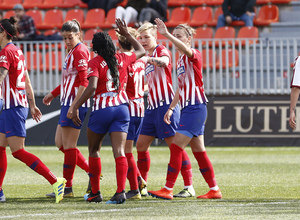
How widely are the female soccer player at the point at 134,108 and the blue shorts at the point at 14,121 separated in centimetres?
115

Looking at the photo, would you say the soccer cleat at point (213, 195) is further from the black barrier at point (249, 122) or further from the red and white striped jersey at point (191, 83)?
the black barrier at point (249, 122)

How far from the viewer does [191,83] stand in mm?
6391

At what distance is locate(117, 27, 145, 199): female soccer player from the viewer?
637 centimetres

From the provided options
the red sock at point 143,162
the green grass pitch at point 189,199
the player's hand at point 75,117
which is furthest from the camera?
the red sock at point 143,162

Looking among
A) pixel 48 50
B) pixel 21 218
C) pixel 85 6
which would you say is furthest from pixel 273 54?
pixel 21 218

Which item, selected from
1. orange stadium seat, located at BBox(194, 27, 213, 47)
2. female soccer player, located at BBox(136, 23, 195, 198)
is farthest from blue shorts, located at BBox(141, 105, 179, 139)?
orange stadium seat, located at BBox(194, 27, 213, 47)

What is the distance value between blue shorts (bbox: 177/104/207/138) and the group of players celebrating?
0.01m

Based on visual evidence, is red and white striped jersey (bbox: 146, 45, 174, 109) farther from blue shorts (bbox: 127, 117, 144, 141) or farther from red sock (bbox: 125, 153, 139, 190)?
red sock (bbox: 125, 153, 139, 190)

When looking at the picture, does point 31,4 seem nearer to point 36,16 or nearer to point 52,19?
point 36,16

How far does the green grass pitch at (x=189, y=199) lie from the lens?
17.5 ft

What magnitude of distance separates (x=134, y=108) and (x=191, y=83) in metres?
0.69

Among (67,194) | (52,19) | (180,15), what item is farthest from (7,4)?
(67,194)

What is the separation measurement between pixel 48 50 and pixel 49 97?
782 cm

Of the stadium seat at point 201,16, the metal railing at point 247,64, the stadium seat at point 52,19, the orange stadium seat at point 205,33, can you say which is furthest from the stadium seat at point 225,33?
the stadium seat at point 52,19
